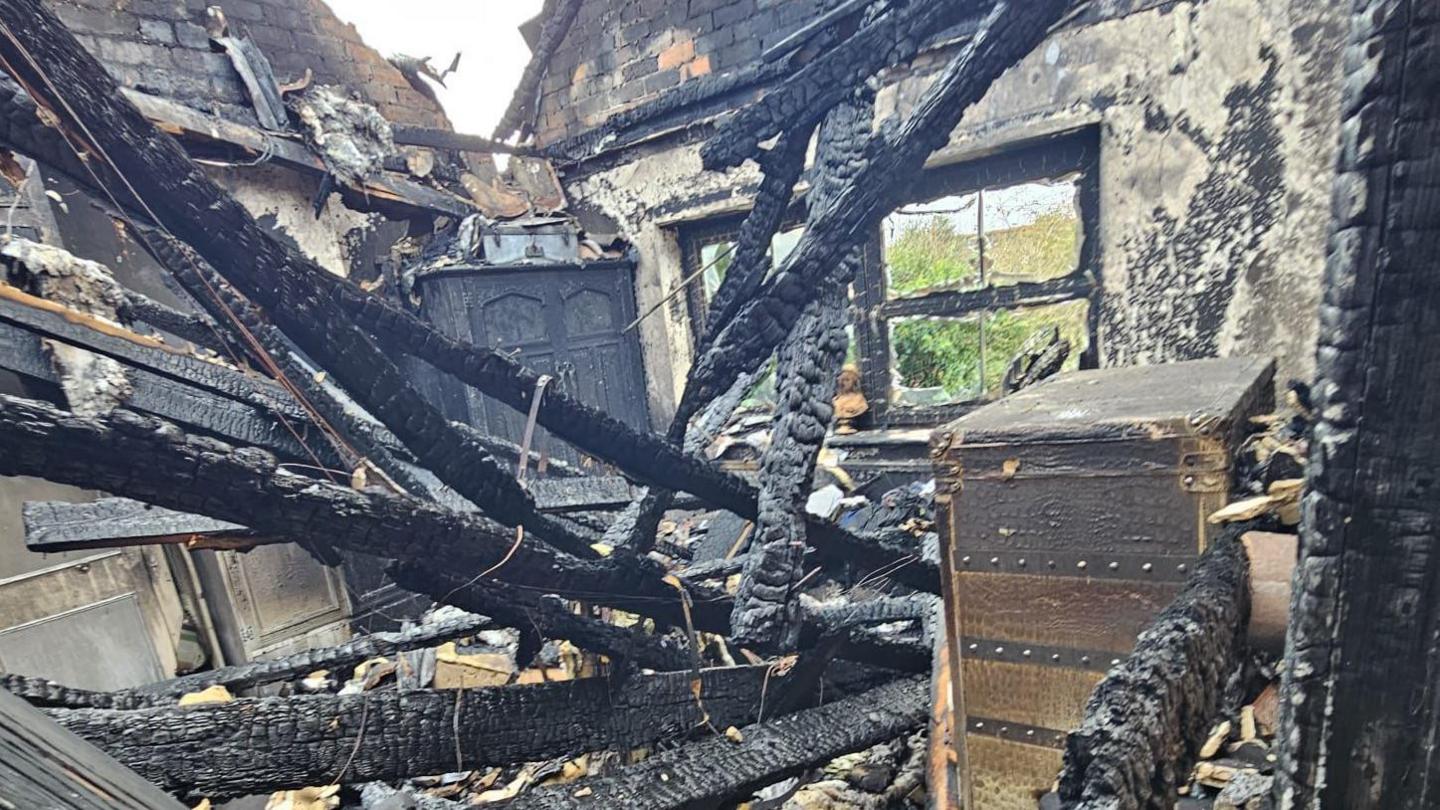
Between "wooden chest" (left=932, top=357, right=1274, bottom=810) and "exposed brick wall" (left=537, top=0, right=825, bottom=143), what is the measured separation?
16.2ft

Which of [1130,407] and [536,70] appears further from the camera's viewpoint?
[536,70]

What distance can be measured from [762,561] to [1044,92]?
4.13 meters

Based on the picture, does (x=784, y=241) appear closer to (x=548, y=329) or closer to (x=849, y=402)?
(x=849, y=402)

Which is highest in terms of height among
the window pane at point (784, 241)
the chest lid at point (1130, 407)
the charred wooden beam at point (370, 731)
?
the window pane at point (784, 241)

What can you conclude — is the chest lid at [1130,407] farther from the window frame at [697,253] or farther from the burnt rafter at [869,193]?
the window frame at [697,253]

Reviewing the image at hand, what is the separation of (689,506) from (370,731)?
79.4 inches

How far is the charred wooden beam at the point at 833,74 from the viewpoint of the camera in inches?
92.8

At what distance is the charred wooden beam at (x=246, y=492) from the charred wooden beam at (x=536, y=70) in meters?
6.51

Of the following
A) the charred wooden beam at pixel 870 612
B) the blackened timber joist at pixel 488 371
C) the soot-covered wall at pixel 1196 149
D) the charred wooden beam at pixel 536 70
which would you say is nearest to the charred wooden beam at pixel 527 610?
the blackened timber joist at pixel 488 371

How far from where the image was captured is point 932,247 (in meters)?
5.17

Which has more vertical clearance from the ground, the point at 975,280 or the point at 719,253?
the point at 719,253

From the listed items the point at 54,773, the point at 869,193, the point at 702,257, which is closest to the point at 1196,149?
the point at 869,193

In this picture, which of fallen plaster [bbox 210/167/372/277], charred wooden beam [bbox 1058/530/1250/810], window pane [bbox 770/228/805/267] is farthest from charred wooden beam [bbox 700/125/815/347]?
fallen plaster [bbox 210/167/372/277]

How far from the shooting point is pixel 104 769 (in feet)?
3.75
